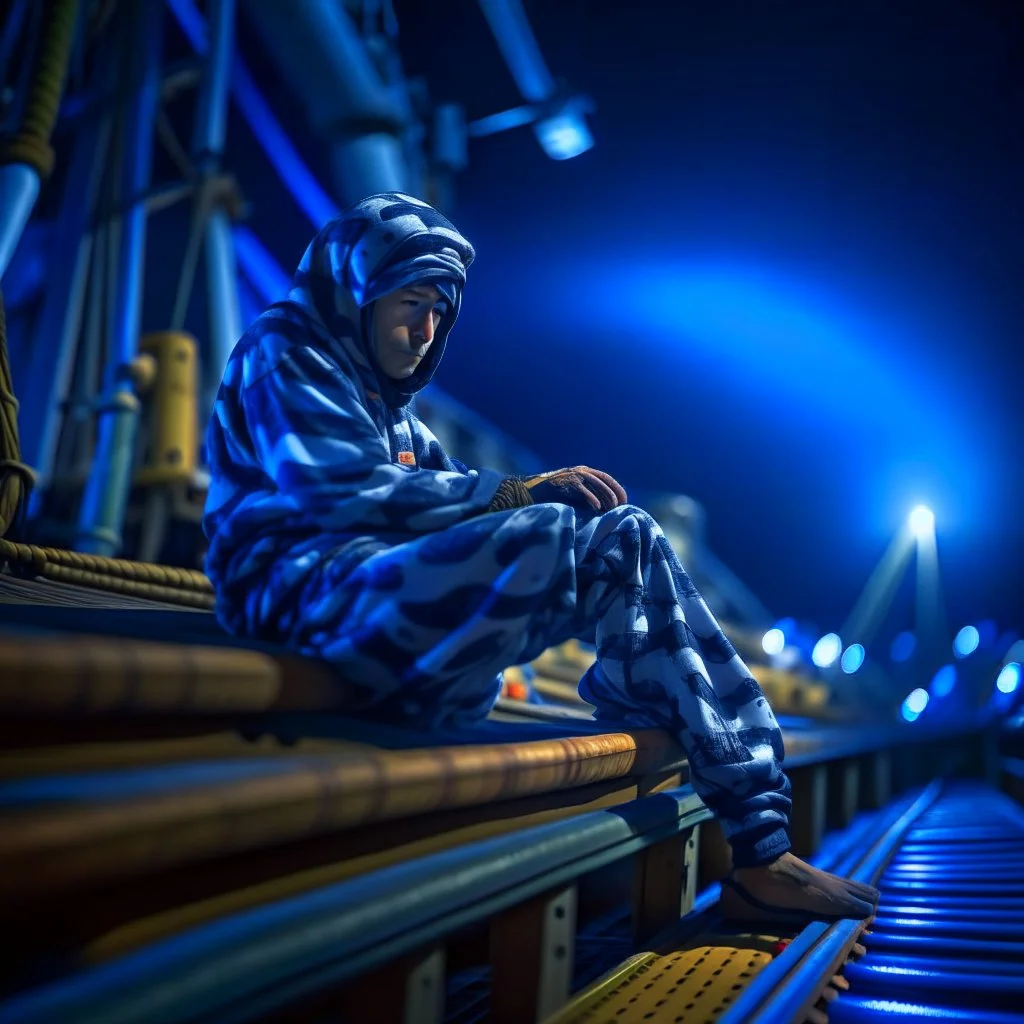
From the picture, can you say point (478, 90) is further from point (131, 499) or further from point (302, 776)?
point (302, 776)

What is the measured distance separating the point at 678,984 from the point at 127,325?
3285 millimetres

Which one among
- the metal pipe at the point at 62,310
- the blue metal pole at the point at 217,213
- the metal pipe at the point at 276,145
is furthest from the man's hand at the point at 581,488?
the metal pipe at the point at 276,145

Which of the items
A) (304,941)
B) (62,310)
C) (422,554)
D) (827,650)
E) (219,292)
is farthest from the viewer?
(827,650)

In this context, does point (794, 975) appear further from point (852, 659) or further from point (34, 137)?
point (852, 659)

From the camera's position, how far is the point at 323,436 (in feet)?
2.99

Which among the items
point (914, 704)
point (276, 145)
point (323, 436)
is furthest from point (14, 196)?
point (914, 704)

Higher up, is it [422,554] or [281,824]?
[422,554]

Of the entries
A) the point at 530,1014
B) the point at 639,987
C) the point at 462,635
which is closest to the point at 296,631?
the point at 462,635

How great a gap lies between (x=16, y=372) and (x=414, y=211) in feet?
11.6

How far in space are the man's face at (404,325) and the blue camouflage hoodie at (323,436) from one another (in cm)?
1

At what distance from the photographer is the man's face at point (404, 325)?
1038 millimetres

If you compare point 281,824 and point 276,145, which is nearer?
point 281,824

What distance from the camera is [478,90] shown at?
509 cm

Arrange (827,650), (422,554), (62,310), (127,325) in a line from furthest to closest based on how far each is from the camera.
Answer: (827,650) < (62,310) < (127,325) < (422,554)
